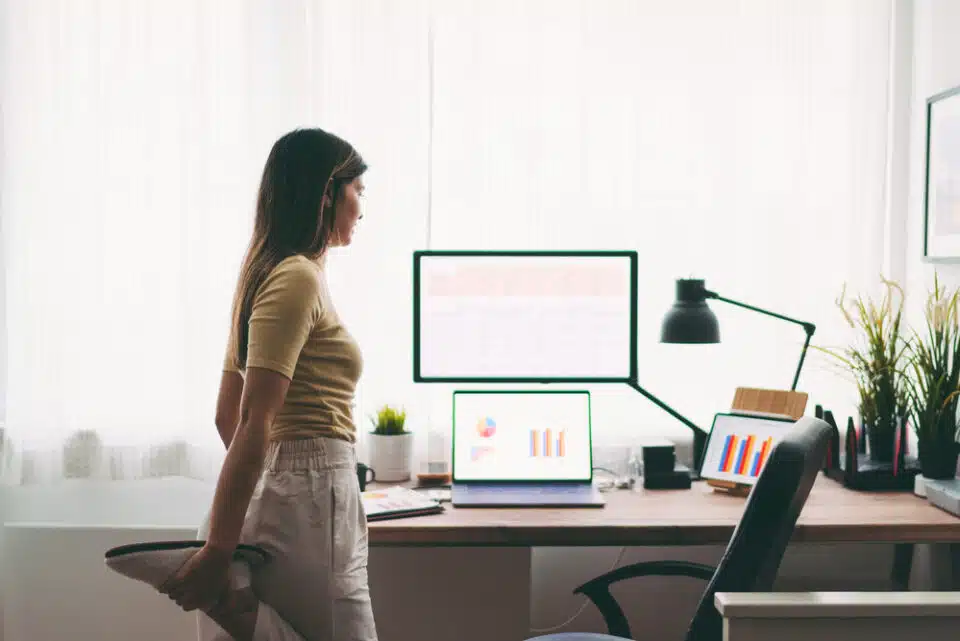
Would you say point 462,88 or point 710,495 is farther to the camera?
point 462,88

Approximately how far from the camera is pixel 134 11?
2.55m

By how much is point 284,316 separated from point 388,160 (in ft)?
3.72

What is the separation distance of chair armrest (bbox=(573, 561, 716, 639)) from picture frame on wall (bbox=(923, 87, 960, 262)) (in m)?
1.03

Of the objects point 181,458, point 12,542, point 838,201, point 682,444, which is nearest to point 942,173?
point 838,201

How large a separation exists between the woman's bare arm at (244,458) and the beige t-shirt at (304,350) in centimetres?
3

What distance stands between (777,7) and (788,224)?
1.93 ft

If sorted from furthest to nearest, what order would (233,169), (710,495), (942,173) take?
(233,169)
(942,173)
(710,495)

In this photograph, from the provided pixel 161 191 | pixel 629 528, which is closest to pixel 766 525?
pixel 629 528

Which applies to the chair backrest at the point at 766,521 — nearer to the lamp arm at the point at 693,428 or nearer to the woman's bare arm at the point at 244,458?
the woman's bare arm at the point at 244,458

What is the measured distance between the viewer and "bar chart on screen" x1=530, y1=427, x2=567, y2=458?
2.30 meters

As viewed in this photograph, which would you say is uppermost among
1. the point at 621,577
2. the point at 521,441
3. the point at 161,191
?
the point at 161,191

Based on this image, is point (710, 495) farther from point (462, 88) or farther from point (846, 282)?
point (462, 88)

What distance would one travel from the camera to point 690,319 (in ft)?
7.67

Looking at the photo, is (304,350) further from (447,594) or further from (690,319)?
(690,319)
